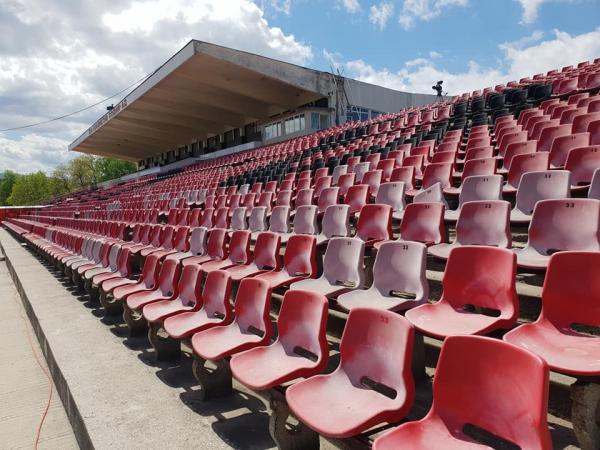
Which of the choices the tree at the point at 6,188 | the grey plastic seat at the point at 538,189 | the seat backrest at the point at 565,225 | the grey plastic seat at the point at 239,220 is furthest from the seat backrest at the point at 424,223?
the tree at the point at 6,188

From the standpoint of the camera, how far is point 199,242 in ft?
18.1

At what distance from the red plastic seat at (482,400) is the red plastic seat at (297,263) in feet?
6.73

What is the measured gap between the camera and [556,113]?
21.6ft

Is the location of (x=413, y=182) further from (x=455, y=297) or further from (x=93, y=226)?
(x=93, y=226)

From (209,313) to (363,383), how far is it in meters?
1.64

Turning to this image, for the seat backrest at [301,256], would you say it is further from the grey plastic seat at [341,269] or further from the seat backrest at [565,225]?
the seat backrest at [565,225]

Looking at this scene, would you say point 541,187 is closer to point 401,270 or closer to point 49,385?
point 401,270

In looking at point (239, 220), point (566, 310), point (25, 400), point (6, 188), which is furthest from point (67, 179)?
point (566, 310)

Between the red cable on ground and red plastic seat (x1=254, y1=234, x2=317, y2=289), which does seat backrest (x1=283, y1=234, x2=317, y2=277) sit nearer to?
red plastic seat (x1=254, y1=234, x2=317, y2=289)

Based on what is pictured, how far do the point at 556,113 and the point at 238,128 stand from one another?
23.0 m

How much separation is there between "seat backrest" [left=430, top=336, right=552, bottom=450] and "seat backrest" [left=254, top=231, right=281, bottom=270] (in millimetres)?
2572

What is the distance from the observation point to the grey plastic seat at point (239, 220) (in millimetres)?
6270

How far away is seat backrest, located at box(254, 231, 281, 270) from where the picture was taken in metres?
4.21

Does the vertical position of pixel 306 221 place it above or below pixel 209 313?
above
